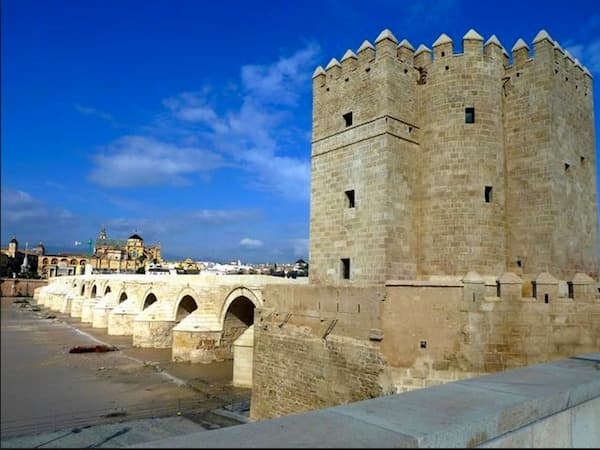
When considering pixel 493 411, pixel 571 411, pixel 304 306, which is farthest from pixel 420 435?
pixel 304 306

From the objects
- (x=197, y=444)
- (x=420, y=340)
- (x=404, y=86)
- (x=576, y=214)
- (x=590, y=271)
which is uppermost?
(x=404, y=86)

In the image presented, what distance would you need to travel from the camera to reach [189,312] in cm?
2820

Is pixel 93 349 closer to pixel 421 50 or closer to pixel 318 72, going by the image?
pixel 318 72

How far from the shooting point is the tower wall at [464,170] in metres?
9.75

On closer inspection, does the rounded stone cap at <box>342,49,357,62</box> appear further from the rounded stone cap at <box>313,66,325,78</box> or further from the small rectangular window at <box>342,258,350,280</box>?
the small rectangular window at <box>342,258,350,280</box>

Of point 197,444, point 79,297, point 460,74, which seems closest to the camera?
point 197,444

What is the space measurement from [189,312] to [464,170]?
2206 cm

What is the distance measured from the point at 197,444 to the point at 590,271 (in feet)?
37.3

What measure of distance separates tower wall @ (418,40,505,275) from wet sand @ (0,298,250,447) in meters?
7.93

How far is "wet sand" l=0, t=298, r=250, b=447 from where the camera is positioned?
12328 millimetres

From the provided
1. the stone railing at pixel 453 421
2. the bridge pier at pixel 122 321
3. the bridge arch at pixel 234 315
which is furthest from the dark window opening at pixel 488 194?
the bridge pier at pixel 122 321

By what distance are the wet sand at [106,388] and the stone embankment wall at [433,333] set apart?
4.99 m

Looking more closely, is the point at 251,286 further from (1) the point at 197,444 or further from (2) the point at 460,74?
(1) the point at 197,444

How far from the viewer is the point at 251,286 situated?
2195 cm
